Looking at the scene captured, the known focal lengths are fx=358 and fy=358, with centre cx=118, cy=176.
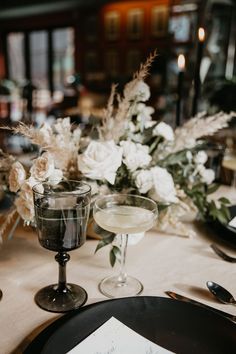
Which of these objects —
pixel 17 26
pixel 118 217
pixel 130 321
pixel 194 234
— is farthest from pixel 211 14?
pixel 17 26

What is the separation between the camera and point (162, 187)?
973mm

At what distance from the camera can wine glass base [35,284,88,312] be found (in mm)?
746

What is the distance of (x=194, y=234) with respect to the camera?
1094mm

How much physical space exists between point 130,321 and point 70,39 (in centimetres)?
908

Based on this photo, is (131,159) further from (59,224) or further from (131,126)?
(59,224)

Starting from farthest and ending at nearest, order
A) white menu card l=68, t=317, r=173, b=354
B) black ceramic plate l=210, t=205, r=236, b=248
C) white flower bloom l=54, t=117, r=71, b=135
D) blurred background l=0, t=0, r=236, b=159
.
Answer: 1. blurred background l=0, t=0, r=236, b=159
2. black ceramic plate l=210, t=205, r=236, b=248
3. white flower bloom l=54, t=117, r=71, b=135
4. white menu card l=68, t=317, r=173, b=354

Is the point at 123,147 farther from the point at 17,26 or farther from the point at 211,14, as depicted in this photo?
the point at 17,26

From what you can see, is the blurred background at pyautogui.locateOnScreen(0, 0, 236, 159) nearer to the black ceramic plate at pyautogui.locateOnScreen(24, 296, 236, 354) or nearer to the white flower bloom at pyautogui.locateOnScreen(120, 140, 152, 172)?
the white flower bloom at pyautogui.locateOnScreen(120, 140, 152, 172)

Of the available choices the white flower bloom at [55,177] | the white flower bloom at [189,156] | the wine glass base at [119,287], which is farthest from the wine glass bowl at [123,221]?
the white flower bloom at [189,156]

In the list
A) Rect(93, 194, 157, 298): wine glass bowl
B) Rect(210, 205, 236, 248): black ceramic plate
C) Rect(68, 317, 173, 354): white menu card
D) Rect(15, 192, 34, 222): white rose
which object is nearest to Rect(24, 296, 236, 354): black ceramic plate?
Rect(68, 317, 173, 354): white menu card

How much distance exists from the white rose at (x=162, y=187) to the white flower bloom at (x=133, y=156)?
4 cm

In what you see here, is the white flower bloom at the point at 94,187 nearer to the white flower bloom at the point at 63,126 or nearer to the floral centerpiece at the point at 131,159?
the floral centerpiece at the point at 131,159

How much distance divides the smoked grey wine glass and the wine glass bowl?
6 centimetres

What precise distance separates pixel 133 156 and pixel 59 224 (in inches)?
12.5
